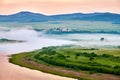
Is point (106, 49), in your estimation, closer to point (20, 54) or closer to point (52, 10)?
point (52, 10)

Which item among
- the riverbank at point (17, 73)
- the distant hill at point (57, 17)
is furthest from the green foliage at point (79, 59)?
the distant hill at point (57, 17)

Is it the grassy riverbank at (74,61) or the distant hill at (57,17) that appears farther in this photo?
the distant hill at (57,17)

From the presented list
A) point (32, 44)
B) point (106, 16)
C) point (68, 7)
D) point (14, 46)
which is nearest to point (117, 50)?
point (106, 16)

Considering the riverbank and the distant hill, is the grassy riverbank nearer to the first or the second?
Answer: the riverbank

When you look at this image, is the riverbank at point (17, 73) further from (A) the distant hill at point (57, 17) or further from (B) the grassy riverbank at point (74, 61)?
(A) the distant hill at point (57, 17)

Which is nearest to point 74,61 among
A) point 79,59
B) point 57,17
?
point 79,59

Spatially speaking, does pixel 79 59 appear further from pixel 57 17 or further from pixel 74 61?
pixel 57 17
